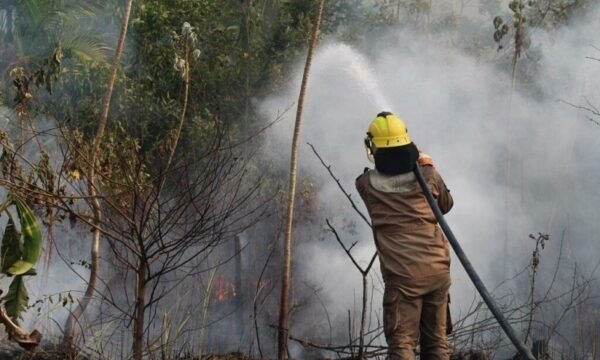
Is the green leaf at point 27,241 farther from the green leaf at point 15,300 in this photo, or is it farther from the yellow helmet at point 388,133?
the yellow helmet at point 388,133

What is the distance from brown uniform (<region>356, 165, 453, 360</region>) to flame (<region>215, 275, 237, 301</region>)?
32.9ft

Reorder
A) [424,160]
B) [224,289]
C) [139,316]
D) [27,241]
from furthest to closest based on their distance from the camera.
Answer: [224,289] < [27,241] < [424,160] < [139,316]

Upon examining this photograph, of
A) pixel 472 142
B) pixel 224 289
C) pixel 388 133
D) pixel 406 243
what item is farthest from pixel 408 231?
pixel 472 142

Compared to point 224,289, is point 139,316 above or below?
below

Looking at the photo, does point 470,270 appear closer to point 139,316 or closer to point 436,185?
point 436,185

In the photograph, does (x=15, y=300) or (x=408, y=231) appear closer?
(x=408, y=231)

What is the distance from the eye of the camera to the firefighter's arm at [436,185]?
4.89 meters

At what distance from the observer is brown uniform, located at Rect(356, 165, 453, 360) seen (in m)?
4.75

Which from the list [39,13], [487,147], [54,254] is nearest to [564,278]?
Answer: [487,147]

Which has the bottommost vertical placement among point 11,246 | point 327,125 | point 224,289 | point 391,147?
point 11,246

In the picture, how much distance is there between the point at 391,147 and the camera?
4.83 meters

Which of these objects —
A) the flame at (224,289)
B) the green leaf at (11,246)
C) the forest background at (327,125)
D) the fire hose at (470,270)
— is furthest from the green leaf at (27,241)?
the flame at (224,289)

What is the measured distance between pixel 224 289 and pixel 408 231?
36.9 feet

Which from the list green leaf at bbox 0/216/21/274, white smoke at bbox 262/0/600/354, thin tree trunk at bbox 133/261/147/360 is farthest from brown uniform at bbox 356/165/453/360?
white smoke at bbox 262/0/600/354
